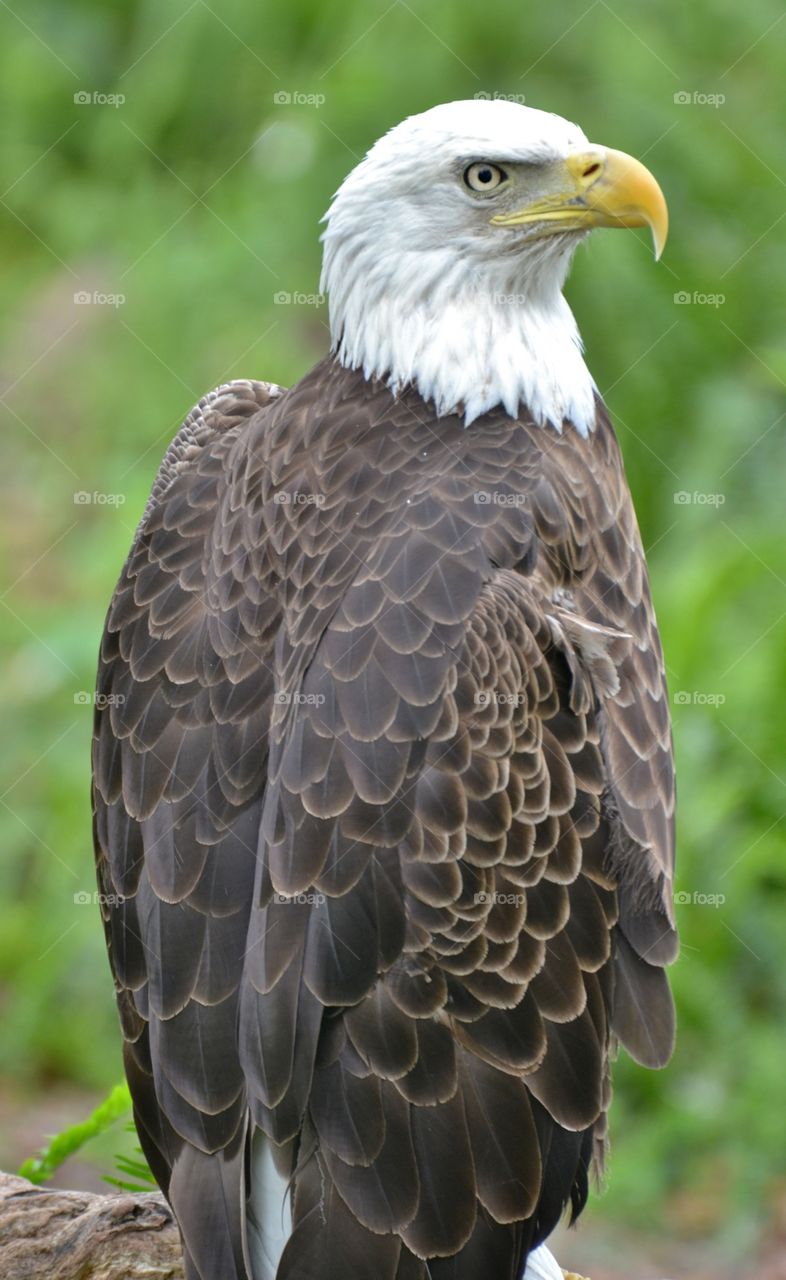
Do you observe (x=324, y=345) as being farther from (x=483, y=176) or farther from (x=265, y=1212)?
(x=265, y=1212)

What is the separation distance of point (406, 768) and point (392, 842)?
0.60 ft

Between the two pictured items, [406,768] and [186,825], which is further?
[186,825]

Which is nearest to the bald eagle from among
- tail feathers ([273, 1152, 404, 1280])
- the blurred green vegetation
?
tail feathers ([273, 1152, 404, 1280])

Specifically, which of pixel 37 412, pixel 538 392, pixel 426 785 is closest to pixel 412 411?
pixel 538 392

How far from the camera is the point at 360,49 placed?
34.6 feet

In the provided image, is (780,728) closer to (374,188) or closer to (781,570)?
(781,570)

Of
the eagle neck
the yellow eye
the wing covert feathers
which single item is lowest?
the wing covert feathers

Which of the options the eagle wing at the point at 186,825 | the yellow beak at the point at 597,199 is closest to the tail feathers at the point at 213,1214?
the eagle wing at the point at 186,825

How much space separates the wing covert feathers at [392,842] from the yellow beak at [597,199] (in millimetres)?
577

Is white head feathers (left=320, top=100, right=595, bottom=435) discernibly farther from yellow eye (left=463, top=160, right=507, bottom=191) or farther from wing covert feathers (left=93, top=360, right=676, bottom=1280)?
wing covert feathers (left=93, top=360, right=676, bottom=1280)

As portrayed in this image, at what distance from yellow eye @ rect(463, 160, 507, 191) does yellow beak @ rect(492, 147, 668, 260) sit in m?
0.09

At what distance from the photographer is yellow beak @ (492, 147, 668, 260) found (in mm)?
4613

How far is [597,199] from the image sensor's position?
15.3ft

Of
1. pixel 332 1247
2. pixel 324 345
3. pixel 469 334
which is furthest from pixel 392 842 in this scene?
pixel 324 345
